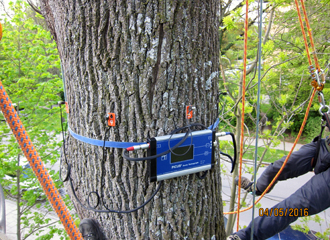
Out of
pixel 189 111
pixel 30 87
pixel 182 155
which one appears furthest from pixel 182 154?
pixel 30 87

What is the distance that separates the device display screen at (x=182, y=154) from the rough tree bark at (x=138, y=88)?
112 millimetres

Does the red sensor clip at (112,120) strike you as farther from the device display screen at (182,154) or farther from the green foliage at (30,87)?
the green foliage at (30,87)

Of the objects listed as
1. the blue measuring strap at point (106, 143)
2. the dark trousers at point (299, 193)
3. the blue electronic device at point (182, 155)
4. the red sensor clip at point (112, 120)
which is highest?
the red sensor clip at point (112, 120)

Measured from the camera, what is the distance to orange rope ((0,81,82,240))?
84 centimetres

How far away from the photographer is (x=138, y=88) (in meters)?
1.10

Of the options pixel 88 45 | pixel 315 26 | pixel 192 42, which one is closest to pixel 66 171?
pixel 88 45

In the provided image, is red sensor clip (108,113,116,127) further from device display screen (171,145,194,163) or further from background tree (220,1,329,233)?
background tree (220,1,329,233)

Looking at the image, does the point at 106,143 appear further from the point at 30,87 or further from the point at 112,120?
the point at 30,87

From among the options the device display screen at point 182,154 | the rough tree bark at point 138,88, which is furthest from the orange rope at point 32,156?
the device display screen at point 182,154

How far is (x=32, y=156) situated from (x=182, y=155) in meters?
0.69

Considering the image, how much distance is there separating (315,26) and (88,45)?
271 inches

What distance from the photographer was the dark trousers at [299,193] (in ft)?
7.40

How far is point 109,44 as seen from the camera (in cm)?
107

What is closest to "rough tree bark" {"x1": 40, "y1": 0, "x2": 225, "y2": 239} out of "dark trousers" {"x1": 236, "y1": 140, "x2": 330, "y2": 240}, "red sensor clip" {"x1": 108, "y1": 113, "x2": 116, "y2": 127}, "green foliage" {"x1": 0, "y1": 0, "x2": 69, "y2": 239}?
"red sensor clip" {"x1": 108, "y1": 113, "x2": 116, "y2": 127}
